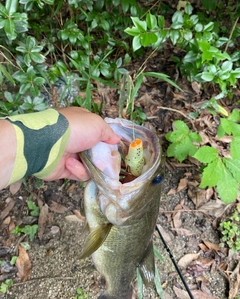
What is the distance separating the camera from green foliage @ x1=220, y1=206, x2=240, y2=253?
2.84 m

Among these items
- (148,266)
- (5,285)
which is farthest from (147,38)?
(5,285)

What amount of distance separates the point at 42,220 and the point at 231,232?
147 cm

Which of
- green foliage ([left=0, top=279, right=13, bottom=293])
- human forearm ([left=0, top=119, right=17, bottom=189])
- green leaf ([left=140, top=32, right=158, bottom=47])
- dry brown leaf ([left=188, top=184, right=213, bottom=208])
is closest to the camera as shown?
human forearm ([left=0, top=119, right=17, bottom=189])

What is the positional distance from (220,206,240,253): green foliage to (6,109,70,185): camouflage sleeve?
177cm

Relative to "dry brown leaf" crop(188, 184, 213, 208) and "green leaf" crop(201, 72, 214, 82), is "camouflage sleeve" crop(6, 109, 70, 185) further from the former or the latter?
"dry brown leaf" crop(188, 184, 213, 208)

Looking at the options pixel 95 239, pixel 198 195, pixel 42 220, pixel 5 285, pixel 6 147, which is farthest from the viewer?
pixel 198 195

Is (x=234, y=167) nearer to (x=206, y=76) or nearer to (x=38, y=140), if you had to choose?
(x=206, y=76)

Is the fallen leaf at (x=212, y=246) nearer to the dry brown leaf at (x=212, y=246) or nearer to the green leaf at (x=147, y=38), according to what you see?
the dry brown leaf at (x=212, y=246)

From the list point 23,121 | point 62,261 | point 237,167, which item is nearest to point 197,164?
point 237,167

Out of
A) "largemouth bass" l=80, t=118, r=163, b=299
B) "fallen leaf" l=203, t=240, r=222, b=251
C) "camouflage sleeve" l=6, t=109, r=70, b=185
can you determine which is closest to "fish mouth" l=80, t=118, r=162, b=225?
"largemouth bass" l=80, t=118, r=163, b=299

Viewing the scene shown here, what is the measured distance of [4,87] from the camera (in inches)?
99.2

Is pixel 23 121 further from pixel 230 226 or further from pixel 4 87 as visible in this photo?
pixel 230 226

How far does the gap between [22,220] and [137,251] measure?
1.24 m

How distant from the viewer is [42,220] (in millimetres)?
2797
